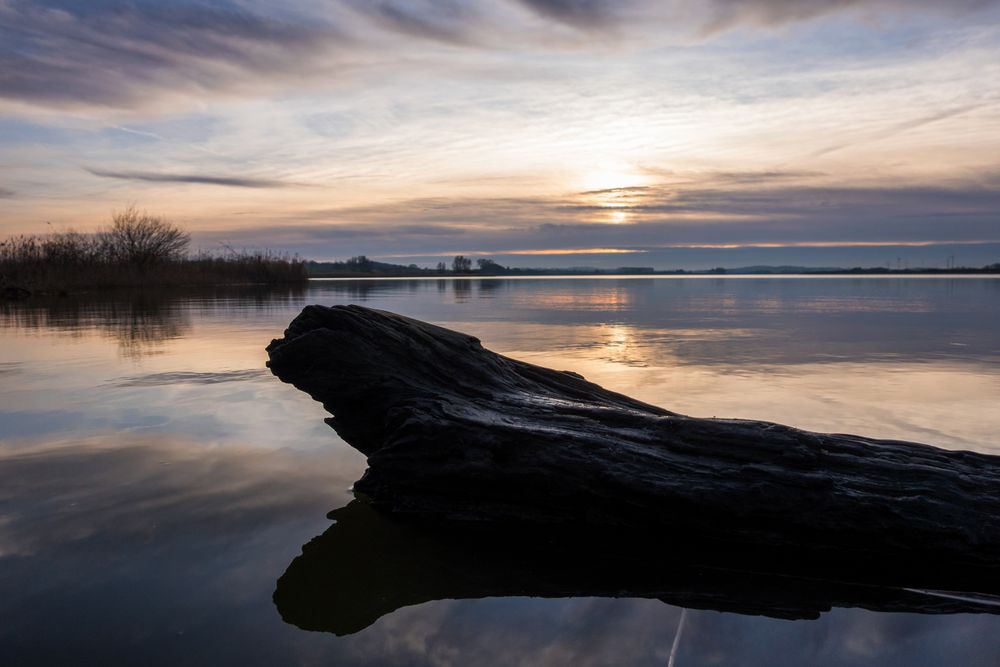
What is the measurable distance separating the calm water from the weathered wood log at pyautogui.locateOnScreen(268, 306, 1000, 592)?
0.53m

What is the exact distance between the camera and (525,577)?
4.10 meters

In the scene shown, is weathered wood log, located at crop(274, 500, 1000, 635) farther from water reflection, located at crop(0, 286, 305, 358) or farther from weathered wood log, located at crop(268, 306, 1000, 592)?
water reflection, located at crop(0, 286, 305, 358)

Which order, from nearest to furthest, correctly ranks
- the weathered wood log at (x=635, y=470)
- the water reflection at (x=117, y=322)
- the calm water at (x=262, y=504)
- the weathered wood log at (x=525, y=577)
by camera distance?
the calm water at (x=262, y=504), the weathered wood log at (x=525, y=577), the weathered wood log at (x=635, y=470), the water reflection at (x=117, y=322)

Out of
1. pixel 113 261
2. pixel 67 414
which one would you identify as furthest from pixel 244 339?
pixel 113 261

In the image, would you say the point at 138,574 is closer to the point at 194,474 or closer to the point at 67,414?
the point at 194,474

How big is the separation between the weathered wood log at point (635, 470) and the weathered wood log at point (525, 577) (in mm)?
136

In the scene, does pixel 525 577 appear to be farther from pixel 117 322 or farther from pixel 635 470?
pixel 117 322

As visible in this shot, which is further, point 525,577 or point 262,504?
point 262,504

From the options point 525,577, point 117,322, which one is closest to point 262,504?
point 525,577

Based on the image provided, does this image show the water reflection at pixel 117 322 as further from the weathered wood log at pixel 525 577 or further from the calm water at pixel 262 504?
the weathered wood log at pixel 525 577

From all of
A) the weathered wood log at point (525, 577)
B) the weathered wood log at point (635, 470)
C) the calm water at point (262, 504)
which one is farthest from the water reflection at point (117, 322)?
the weathered wood log at point (525, 577)

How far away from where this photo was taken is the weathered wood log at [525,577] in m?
3.75

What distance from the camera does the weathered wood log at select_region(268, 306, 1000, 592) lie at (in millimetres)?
4090

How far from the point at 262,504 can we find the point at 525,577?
2226 millimetres
